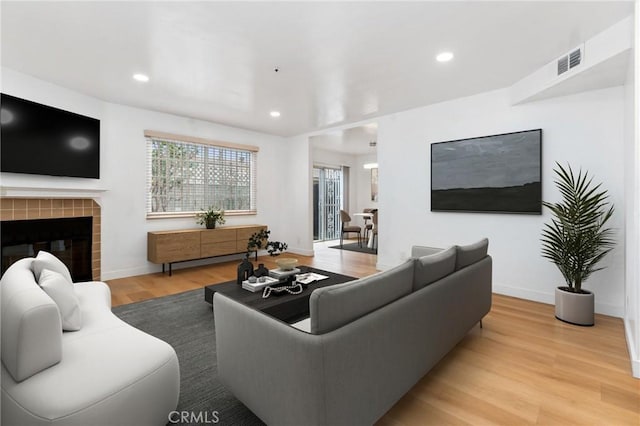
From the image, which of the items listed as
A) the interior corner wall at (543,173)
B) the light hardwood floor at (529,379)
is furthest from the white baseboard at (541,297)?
the light hardwood floor at (529,379)

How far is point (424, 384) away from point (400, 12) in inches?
103

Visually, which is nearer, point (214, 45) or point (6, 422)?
point (6, 422)

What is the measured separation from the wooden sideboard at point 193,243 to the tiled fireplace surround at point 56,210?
688 mm

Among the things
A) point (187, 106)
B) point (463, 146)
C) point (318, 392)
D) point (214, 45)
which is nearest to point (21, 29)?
point (214, 45)

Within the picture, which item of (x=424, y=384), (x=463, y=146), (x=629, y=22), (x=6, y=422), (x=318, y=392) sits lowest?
(x=424, y=384)

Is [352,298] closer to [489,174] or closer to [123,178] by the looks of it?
[489,174]

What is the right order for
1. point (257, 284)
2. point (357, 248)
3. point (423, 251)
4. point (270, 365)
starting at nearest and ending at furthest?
point (270, 365) < point (257, 284) < point (423, 251) < point (357, 248)

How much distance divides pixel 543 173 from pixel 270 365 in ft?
12.1

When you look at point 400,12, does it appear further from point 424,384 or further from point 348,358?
point 424,384

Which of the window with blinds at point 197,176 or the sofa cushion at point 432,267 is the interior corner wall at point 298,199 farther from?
the sofa cushion at point 432,267

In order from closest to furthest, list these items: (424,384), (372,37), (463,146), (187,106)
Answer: (424,384)
(372,37)
(463,146)
(187,106)

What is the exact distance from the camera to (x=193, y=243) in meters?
4.85

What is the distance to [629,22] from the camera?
2.27 metres

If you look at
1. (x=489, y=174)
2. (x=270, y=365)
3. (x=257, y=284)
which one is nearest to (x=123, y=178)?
(x=257, y=284)
